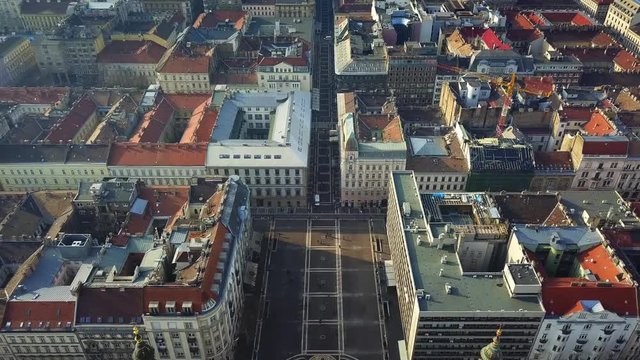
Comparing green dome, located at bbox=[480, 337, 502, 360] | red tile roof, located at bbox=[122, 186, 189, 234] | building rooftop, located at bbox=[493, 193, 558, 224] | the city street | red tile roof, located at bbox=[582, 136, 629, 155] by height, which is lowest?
the city street

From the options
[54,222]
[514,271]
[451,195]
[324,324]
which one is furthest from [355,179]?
[54,222]

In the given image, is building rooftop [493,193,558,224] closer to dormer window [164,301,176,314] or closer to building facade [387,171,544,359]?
building facade [387,171,544,359]

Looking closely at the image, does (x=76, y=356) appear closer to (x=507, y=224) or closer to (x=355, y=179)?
(x=355, y=179)

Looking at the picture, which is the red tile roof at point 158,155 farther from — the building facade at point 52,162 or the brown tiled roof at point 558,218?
the brown tiled roof at point 558,218

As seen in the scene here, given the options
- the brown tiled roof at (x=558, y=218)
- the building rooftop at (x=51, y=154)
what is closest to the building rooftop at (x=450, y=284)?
the brown tiled roof at (x=558, y=218)

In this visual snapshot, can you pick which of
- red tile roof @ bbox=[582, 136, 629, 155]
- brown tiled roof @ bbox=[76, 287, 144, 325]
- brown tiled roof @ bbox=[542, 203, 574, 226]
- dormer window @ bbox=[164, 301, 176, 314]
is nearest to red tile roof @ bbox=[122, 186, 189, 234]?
brown tiled roof @ bbox=[76, 287, 144, 325]
